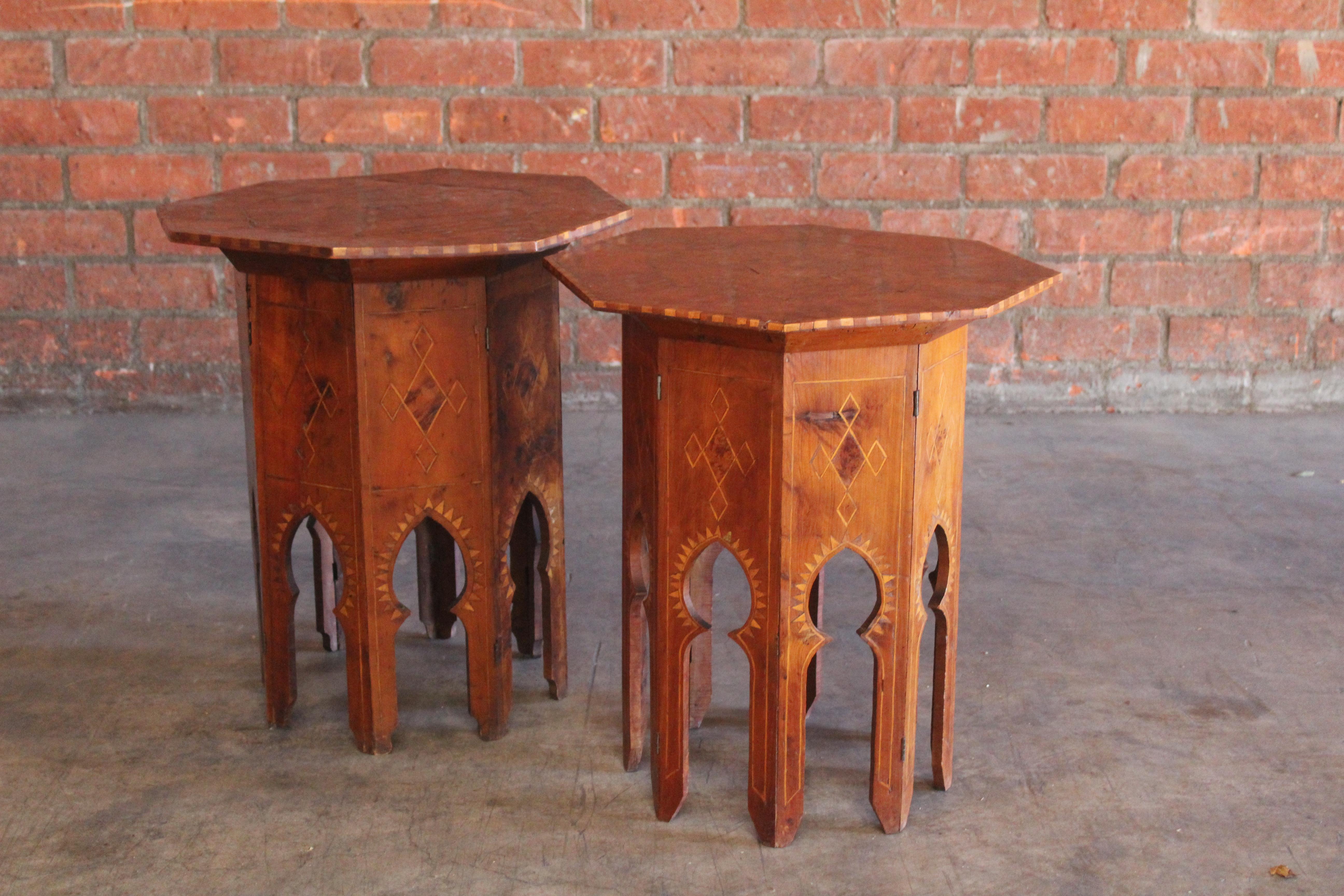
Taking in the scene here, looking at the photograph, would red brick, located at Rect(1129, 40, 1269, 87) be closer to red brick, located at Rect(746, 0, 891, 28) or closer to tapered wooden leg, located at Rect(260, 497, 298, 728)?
red brick, located at Rect(746, 0, 891, 28)

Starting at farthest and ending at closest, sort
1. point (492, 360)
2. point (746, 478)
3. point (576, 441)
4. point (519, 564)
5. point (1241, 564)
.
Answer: point (576, 441) → point (1241, 564) → point (519, 564) → point (492, 360) → point (746, 478)

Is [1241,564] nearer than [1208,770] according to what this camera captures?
No

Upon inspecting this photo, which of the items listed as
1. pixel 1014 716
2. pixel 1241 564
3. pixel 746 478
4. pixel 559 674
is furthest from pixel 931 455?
pixel 1241 564

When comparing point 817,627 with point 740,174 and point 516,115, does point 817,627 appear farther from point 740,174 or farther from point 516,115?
point 516,115

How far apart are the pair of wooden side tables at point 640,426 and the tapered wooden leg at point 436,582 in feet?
1.01

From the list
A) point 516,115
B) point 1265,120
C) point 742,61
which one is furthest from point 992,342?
point 516,115

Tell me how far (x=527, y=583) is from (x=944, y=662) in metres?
1.03

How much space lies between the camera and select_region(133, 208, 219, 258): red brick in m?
4.93

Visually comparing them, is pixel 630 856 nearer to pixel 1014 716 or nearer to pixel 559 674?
pixel 559 674

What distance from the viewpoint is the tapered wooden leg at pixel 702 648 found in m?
2.85

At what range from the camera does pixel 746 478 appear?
232 cm

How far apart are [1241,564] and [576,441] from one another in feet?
6.82

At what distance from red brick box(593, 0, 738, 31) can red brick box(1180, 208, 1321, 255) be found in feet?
5.58

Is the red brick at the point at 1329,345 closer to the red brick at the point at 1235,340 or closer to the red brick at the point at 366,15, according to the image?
the red brick at the point at 1235,340
